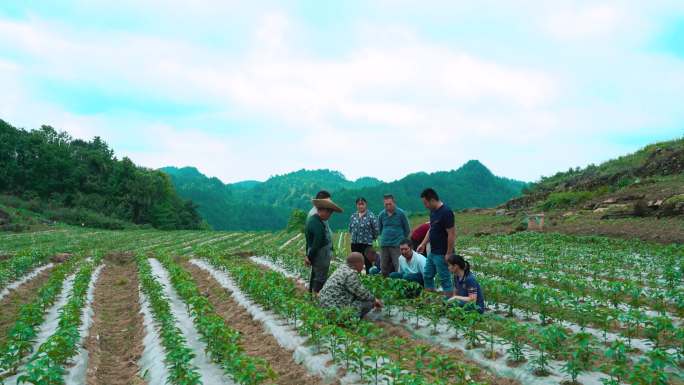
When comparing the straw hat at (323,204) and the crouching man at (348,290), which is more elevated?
the straw hat at (323,204)

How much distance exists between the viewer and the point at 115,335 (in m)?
8.33

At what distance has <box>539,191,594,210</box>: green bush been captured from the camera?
2912cm

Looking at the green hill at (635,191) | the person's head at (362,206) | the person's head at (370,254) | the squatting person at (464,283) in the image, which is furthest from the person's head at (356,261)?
the green hill at (635,191)

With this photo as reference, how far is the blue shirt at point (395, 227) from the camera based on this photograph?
9008 millimetres

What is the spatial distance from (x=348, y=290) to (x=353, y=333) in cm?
73

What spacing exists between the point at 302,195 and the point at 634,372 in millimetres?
150074

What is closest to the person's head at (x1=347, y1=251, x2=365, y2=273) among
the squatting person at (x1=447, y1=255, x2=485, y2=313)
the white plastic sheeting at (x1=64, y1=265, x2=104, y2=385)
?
the squatting person at (x1=447, y1=255, x2=485, y2=313)

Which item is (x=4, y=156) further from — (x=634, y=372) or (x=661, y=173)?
(x=634, y=372)

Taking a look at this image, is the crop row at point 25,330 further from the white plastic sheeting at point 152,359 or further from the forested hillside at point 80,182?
the forested hillside at point 80,182

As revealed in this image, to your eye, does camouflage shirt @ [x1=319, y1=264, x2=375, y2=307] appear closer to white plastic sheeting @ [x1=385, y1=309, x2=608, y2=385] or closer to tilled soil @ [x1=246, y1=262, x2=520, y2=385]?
tilled soil @ [x1=246, y1=262, x2=520, y2=385]

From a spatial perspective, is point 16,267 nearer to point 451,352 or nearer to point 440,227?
point 440,227

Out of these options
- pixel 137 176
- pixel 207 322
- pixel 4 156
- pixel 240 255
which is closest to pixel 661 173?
pixel 240 255

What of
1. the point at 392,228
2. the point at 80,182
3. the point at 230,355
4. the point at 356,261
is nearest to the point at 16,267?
the point at 392,228

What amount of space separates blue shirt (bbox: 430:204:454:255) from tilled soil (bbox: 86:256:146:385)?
440 cm
